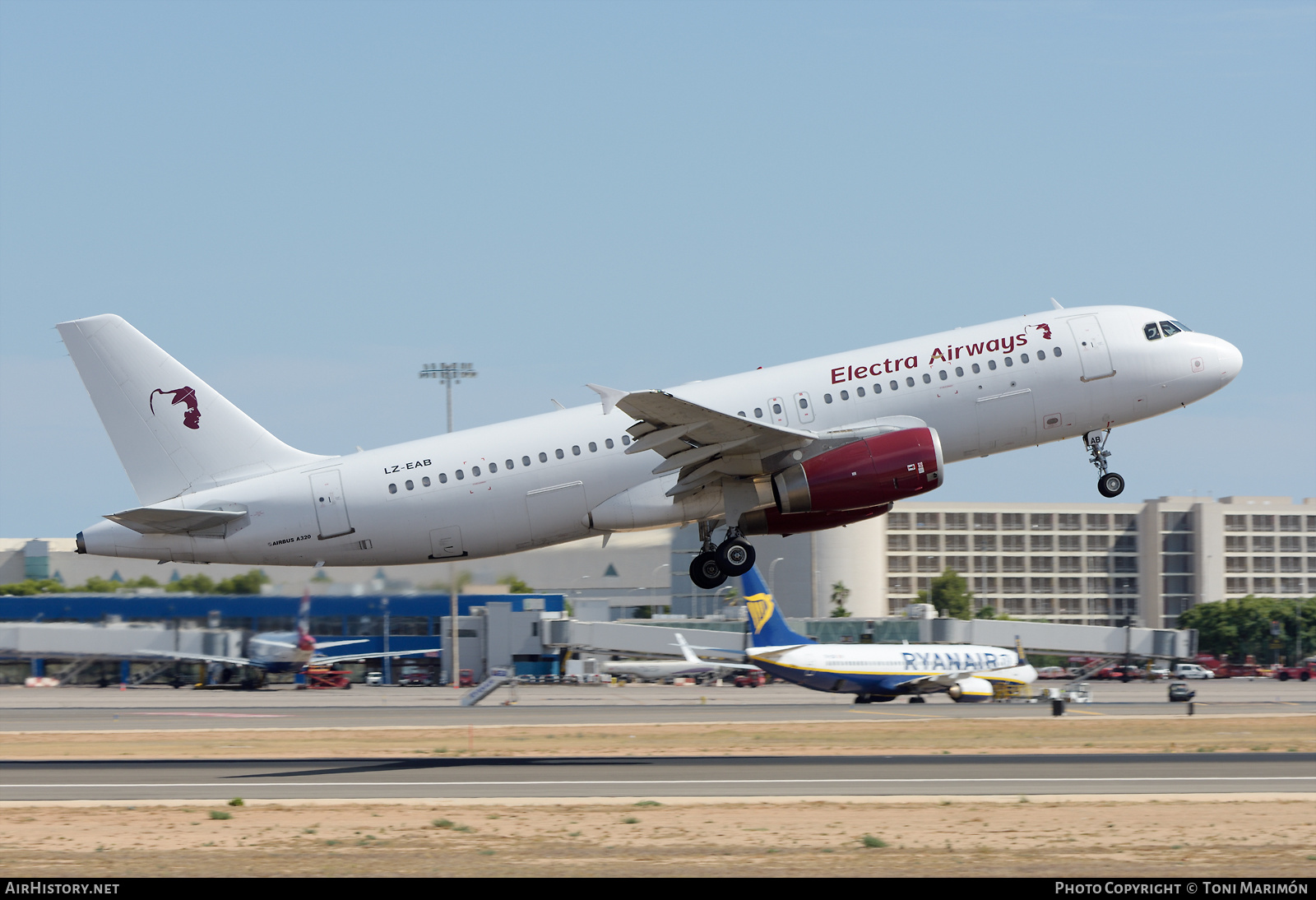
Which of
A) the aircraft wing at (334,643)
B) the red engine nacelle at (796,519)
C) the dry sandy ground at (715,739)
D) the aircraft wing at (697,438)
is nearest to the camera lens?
the aircraft wing at (697,438)

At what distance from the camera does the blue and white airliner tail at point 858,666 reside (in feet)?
238

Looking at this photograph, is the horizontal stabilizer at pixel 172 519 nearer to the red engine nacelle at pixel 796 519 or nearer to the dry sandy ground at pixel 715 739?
the red engine nacelle at pixel 796 519

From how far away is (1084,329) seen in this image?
126ft

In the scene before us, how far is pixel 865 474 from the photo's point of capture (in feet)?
118

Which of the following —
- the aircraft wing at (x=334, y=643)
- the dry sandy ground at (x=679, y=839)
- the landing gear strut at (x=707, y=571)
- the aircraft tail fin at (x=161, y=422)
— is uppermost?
the aircraft tail fin at (x=161, y=422)

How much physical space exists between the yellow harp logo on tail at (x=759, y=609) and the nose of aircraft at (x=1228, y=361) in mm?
34937

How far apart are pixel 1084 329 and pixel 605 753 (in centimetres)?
2196

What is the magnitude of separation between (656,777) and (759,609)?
32.2 metres

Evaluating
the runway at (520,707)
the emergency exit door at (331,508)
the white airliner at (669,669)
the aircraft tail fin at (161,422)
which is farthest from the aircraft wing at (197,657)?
the emergency exit door at (331,508)

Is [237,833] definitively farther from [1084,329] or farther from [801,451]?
[1084,329]

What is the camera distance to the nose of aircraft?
39.7 meters

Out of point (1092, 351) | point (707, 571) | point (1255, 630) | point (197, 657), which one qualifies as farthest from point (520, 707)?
point (1255, 630)

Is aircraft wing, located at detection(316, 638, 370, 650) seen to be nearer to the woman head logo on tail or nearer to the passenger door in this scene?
the woman head logo on tail

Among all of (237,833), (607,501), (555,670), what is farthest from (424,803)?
(555,670)
